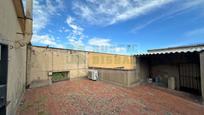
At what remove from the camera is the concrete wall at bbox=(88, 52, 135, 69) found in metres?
11.1

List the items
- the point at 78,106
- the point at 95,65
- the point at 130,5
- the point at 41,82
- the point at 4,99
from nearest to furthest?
the point at 4,99, the point at 78,106, the point at 41,82, the point at 130,5, the point at 95,65

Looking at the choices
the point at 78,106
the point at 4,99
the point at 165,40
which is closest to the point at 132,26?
the point at 165,40

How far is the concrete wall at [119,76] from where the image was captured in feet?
29.0

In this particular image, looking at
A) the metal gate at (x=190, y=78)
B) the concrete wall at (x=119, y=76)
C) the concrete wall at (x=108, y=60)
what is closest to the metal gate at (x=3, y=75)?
the concrete wall at (x=119, y=76)

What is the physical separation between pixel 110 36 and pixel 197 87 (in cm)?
895

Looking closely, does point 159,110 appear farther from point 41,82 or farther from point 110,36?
point 110,36

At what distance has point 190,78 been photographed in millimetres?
8797

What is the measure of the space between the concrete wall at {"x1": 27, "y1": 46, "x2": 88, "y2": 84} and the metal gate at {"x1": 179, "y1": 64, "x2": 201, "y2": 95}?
286 inches

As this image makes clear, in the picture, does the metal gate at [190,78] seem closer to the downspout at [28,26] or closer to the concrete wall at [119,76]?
the concrete wall at [119,76]

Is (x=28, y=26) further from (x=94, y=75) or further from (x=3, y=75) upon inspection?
(x=94, y=75)

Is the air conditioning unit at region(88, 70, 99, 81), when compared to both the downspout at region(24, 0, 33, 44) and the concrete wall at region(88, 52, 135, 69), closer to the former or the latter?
the concrete wall at region(88, 52, 135, 69)

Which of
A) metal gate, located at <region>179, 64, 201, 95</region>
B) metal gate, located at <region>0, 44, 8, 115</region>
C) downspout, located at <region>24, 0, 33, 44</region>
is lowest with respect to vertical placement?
metal gate, located at <region>179, 64, 201, 95</region>

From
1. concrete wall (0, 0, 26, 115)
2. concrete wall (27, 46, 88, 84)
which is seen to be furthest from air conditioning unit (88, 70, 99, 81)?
concrete wall (0, 0, 26, 115)

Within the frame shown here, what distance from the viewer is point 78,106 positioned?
15.8ft
